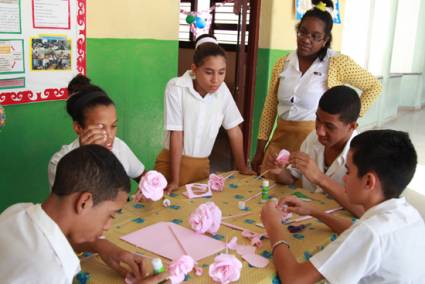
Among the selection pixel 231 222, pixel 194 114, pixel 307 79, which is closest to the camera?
pixel 231 222

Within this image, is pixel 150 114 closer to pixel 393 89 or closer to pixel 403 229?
pixel 403 229

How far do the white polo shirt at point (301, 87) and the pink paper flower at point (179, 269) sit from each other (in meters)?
1.94

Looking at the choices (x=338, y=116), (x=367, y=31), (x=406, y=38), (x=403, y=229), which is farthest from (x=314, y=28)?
(x=406, y=38)

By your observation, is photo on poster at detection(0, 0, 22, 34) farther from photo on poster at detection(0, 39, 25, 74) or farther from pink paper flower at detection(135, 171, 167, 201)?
pink paper flower at detection(135, 171, 167, 201)

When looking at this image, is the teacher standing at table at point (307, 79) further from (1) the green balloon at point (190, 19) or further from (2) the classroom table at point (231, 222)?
(1) the green balloon at point (190, 19)

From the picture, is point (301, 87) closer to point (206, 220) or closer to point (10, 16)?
point (206, 220)

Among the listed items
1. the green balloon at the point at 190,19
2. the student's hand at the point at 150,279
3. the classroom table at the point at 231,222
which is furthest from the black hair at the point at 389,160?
the green balloon at the point at 190,19

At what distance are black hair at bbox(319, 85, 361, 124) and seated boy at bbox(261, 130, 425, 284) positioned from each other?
1.92ft

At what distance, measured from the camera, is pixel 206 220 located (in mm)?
1685

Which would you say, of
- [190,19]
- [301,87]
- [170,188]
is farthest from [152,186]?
[190,19]

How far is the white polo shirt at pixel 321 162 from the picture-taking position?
2.29 m

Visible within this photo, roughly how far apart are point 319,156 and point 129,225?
116cm

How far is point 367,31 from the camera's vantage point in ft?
26.2

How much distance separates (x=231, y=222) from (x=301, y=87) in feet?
4.85
